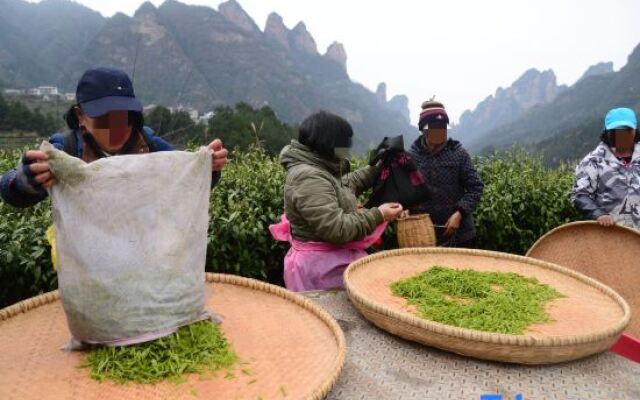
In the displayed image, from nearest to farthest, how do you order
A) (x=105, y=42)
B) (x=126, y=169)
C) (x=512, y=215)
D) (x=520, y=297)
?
(x=126, y=169) < (x=520, y=297) < (x=512, y=215) < (x=105, y=42)

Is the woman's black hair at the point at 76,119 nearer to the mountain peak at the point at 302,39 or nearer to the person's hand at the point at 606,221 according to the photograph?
the person's hand at the point at 606,221

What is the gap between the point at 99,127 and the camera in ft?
6.03

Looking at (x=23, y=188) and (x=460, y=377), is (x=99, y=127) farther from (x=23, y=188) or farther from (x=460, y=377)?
(x=460, y=377)

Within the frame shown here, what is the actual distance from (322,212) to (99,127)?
107cm

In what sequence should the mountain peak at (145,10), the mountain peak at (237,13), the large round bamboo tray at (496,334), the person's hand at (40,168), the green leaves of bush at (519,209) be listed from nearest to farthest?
the person's hand at (40,168) → the large round bamboo tray at (496,334) → the green leaves of bush at (519,209) → the mountain peak at (145,10) → the mountain peak at (237,13)

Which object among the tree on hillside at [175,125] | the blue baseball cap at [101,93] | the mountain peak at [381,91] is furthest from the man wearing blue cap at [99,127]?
the mountain peak at [381,91]

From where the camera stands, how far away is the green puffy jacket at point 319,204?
8.05 ft

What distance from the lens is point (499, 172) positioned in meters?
5.25

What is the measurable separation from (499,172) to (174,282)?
427 centimetres

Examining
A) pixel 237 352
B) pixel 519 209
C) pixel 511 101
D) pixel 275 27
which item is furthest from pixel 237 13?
Answer: pixel 237 352

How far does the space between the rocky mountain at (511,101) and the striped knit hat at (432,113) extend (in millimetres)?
140609

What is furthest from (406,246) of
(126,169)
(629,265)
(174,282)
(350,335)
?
(126,169)

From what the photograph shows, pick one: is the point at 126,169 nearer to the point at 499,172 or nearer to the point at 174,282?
the point at 174,282

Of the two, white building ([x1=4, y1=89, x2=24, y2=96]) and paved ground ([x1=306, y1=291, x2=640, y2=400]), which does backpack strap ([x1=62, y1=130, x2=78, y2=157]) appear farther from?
white building ([x1=4, y1=89, x2=24, y2=96])
